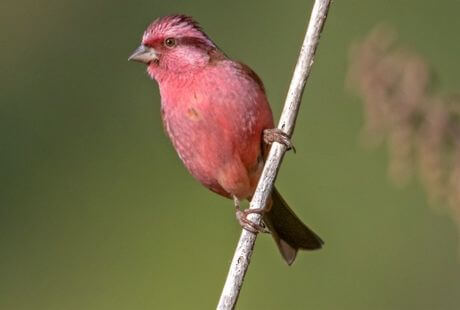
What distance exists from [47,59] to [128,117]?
148 centimetres

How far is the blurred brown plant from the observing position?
434 centimetres

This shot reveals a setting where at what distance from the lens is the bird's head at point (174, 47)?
18.4 feet

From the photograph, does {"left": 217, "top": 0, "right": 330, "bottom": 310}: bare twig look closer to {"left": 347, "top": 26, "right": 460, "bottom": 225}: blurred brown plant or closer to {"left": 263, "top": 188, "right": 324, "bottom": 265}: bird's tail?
{"left": 347, "top": 26, "right": 460, "bottom": 225}: blurred brown plant

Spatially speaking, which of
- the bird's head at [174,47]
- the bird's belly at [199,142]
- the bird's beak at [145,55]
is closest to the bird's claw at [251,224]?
the bird's belly at [199,142]

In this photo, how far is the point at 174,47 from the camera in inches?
223

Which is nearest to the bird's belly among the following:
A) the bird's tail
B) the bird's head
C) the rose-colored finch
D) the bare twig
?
the rose-colored finch

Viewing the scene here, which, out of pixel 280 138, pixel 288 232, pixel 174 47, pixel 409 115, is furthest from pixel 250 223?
pixel 288 232

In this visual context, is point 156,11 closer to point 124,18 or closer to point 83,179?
point 124,18

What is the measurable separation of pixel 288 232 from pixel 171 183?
14.6 ft

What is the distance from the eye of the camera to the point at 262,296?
27.8 ft

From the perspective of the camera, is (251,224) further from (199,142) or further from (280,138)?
(199,142)

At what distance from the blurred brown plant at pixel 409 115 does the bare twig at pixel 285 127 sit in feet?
0.56

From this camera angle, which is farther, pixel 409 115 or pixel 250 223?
pixel 250 223

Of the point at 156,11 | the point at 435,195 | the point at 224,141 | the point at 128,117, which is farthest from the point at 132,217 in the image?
the point at 435,195
